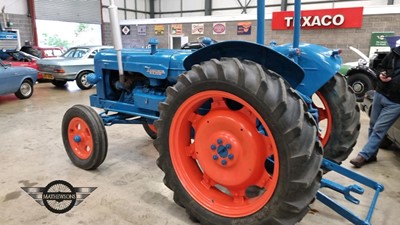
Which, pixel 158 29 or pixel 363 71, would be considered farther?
pixel 158 29

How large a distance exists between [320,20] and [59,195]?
11966 mm

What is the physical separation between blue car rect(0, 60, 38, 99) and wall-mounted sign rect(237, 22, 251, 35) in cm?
920

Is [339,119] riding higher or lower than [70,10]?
lower

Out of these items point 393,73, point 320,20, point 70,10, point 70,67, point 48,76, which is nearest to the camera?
point 393,73

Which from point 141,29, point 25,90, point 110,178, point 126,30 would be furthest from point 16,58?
point 110,178

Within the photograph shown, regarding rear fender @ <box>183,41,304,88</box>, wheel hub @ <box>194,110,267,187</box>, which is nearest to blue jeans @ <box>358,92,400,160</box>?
rear fender @ <box>183,41,304,88</box>

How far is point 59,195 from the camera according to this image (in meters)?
2.69

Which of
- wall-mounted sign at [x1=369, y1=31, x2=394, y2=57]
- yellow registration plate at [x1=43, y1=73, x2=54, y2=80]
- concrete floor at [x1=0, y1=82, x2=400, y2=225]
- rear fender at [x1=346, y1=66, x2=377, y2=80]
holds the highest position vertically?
wall-mounted sign at [x1=369, y1=31, x2=394, y2=57]

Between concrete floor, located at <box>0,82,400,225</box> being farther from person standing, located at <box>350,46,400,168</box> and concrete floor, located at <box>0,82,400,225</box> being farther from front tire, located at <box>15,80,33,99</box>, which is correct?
front tire, located at <box>15,80,33,99</box>

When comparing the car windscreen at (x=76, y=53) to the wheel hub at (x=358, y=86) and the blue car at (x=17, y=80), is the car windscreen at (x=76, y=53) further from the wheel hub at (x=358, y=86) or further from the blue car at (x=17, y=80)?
the wheel hub at (x=358, y=86)

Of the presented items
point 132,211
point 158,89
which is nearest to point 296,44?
point 158,89

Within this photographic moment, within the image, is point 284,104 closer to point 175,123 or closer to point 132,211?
point 175,123

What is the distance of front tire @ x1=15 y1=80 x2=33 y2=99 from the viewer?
24.5 feet

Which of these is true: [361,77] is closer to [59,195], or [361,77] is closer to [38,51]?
[59,195]
